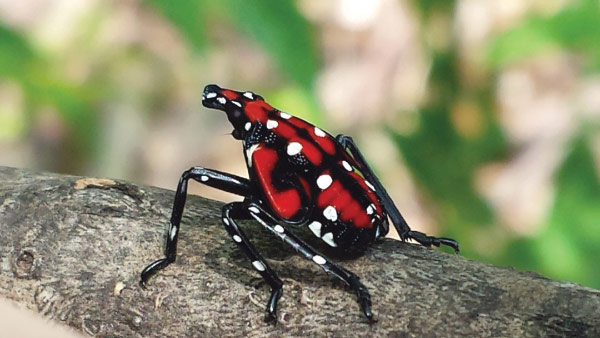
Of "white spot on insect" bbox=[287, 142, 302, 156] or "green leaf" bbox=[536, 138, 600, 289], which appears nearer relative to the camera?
"white spot on insect" bbox=[287, 142, 302, 156]

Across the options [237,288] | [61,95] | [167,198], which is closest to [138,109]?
[61,95]

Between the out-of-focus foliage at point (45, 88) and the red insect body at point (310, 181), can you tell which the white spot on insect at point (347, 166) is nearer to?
the red insect body at point (310, 181)

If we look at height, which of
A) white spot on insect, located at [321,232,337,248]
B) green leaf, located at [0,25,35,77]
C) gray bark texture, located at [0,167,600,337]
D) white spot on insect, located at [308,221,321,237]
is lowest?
gray bark texture, located at [0,167,600,337]

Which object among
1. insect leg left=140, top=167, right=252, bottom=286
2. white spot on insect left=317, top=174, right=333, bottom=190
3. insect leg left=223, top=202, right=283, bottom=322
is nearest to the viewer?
insect leg left=223, top=202, right=283, bottom=322

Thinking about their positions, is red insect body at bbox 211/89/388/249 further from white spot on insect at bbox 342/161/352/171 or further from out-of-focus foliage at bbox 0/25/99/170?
out-of-focus foliage at bbox 0/25/99/170

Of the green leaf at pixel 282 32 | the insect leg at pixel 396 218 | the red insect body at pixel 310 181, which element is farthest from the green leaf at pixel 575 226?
the red insect body at pixel 310 181

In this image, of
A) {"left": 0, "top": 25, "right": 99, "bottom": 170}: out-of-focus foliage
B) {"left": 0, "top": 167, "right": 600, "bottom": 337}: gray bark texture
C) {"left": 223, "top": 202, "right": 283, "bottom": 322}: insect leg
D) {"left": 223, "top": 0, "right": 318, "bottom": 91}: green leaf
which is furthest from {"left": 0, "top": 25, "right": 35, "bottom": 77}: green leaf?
{"left": 223, "top": 202, "right": 283, "bottom": 322}: insect leg

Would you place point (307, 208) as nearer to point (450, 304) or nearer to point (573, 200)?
point (450, 304)

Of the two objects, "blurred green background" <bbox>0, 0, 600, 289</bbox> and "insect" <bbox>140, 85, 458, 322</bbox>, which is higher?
"blurred green background" <bbox>0, 0, 600, 289</bbox>
